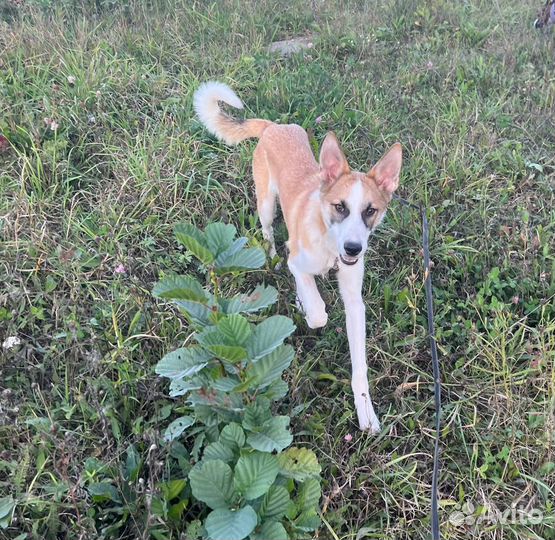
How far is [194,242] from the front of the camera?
1.49m

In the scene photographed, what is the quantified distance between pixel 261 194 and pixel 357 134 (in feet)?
3.74

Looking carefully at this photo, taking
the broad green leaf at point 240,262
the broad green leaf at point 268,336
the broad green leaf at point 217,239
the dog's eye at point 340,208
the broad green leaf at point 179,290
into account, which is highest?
the broad green leaf at point 217,239

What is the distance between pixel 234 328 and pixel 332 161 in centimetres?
143

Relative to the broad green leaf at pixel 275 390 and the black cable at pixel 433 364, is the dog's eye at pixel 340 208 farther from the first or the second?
the broad green leaf at pixel 275 390

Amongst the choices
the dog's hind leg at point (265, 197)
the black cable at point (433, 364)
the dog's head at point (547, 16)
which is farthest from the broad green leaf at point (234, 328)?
the dog's head at point (547, 16)

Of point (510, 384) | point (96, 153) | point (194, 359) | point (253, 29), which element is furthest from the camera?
point (253, 29)

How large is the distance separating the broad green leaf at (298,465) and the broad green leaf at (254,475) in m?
0.24

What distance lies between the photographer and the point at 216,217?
3635 millimetres

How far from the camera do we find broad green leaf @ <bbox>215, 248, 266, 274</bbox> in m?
1.61

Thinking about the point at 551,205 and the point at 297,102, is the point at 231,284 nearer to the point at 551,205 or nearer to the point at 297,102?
the point at 297,102

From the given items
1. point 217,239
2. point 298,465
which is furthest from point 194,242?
point 298,465

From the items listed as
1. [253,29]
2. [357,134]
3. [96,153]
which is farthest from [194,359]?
[253,29]

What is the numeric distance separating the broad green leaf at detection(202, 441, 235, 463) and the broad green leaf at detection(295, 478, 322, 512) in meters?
0.28

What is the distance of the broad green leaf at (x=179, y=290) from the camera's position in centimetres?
163
